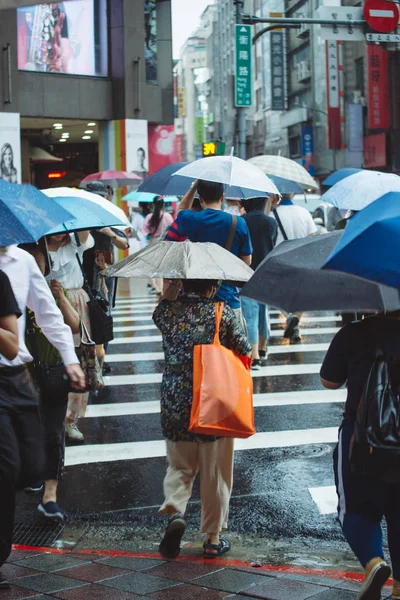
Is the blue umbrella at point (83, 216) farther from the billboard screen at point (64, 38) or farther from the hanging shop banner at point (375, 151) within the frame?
the hanging shop banner at point (375, 151)

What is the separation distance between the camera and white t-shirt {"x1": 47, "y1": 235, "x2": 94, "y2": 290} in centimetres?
696

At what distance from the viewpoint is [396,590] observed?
3975mm

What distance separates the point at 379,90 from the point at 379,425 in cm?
3808

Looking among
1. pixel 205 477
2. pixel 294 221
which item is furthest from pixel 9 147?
pixel 205 477

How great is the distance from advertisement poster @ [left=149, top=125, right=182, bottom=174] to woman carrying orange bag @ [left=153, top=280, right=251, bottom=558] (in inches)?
998

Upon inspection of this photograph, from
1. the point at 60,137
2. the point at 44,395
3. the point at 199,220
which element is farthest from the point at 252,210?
the point at 60,137

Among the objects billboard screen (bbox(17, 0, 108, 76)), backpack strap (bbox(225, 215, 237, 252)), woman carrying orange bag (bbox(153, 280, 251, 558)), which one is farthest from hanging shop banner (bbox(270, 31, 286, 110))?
woman carrying orange bag (bbox(153, 280, 251, 558))

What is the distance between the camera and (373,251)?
3.17 meters

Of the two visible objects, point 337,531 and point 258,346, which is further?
point 258,346

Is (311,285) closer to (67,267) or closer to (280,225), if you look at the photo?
(67,267)

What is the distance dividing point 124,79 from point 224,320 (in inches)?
964

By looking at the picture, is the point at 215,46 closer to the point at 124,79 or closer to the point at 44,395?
the point at 124,79

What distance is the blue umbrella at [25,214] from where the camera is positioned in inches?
164

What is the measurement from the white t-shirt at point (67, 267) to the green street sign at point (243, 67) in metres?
18.5
